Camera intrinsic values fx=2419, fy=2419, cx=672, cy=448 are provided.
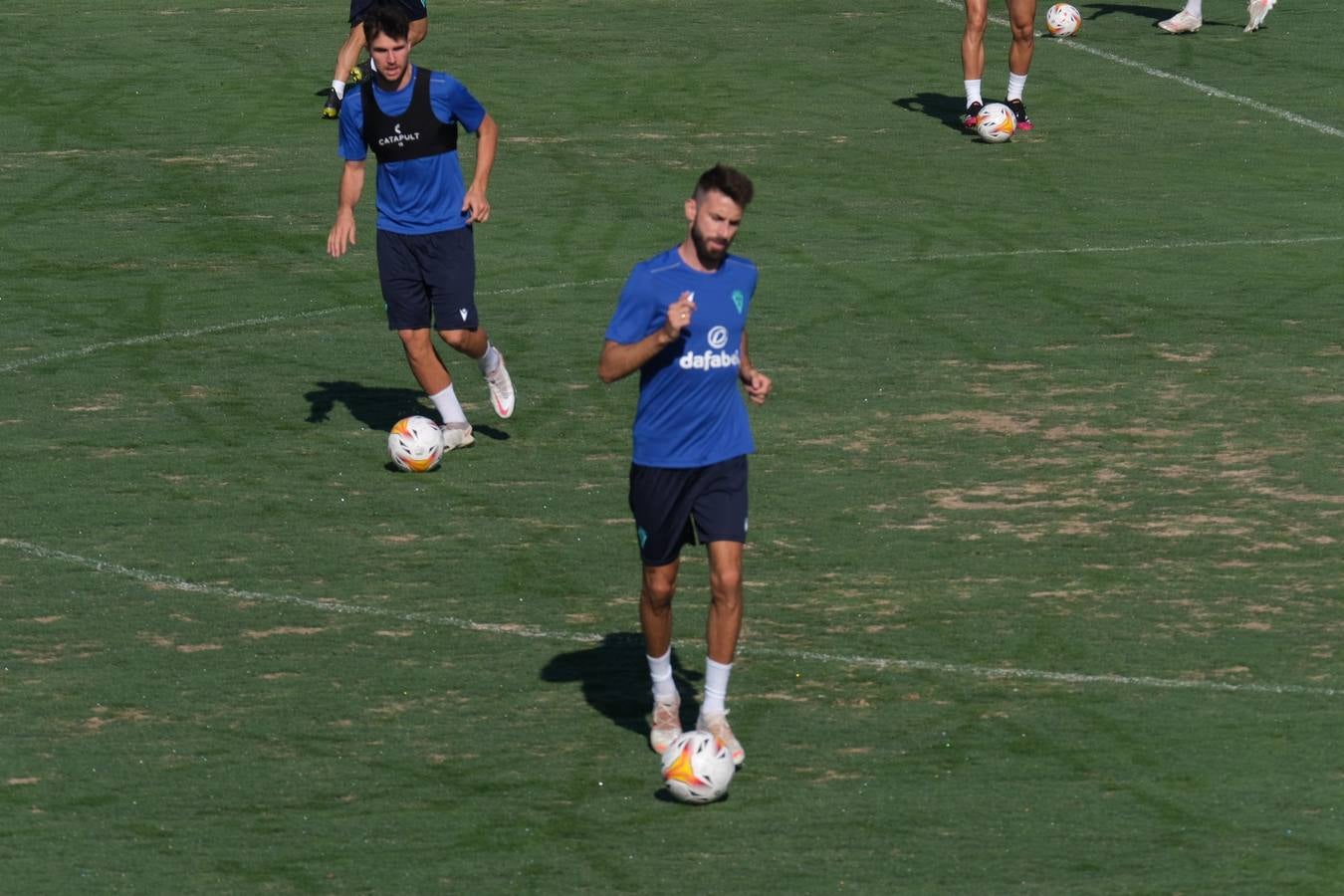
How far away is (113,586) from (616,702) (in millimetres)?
2822

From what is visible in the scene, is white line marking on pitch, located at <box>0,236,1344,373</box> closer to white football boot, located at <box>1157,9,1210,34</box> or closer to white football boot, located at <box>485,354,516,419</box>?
white football boot, located at <box>485,354,516,419</box>

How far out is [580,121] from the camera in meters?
23.1

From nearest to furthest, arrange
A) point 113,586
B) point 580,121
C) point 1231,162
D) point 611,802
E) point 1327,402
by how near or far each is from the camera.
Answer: point 611,802 < point 113,586 < point 1327,402 < point 1231,162 < point 580,121

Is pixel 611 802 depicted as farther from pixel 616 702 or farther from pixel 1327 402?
pixel 1327 402

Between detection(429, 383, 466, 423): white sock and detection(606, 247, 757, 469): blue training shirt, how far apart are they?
459 cm

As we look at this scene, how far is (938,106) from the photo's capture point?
77.6 ft

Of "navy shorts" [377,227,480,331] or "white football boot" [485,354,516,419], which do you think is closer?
"navy shorts" [377,227,480,331]

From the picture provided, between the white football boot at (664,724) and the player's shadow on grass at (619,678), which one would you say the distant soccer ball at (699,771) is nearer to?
the white football boot at (664,724)

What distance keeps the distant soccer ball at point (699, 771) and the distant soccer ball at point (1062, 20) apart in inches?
776

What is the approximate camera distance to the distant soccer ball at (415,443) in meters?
13.0

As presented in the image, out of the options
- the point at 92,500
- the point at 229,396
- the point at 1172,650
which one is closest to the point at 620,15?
the point at 229,396

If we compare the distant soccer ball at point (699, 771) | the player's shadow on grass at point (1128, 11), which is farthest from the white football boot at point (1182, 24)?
the distant soccer ball at point (699, 771)

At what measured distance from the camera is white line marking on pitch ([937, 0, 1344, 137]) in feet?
74.2

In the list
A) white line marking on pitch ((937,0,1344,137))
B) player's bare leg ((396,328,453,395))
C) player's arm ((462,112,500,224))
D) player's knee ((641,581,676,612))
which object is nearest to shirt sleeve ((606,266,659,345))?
player's knee ((641,581,676,612))
